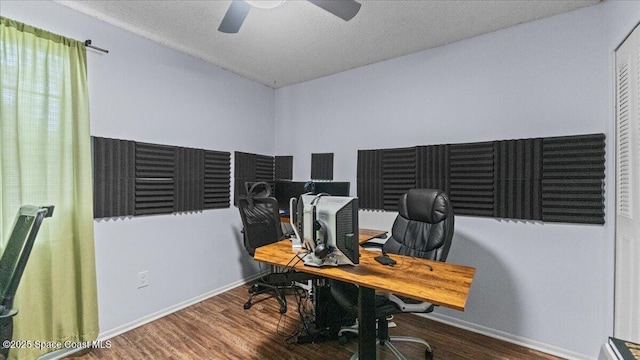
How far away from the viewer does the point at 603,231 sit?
1971 millimetres

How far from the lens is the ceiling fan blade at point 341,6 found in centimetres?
159

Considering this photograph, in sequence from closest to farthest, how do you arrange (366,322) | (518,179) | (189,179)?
1. (366,322)
2. (518,179)
3. (189,179)

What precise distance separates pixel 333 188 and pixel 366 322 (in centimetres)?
153

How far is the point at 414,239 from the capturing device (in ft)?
6.58

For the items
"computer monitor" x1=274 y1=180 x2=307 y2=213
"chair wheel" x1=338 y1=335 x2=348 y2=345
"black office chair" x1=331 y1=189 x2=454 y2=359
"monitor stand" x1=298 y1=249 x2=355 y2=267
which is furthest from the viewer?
"computer monitor" x1=274 y1=180 x2=307 y2=213

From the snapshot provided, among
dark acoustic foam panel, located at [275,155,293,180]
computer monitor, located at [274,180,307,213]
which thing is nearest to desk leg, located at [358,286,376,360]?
computer monitor, located at [274,180,307,213]

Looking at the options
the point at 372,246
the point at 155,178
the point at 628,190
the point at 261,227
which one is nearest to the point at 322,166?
the point at 261,227

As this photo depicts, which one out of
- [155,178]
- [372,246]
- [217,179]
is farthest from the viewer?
[217,179]

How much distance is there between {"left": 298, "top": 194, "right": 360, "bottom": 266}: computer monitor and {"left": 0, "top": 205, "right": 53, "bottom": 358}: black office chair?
1.33 meters

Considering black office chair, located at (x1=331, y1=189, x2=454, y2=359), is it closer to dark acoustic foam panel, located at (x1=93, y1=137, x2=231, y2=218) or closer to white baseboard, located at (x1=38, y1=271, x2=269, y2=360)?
white baseboard, located at (x1=38, y1=271, x2=269, y2=360)

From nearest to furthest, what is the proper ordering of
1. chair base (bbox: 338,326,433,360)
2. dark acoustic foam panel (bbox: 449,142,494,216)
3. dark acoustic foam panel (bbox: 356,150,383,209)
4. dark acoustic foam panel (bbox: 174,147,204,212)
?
1. chair base (bbox: 338,326,433,360)
2. dark acoustic foam panel (bbox: 449,142,494,216)
3. dark acoustic foam panel (bbox: 174,147,204,212)
4. dark acoustic foam panel (bbox: 356,150,383,209)

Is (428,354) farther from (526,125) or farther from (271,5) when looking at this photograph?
(271,5)

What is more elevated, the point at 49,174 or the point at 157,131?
the point at 157,131

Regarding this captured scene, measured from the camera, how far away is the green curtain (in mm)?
1735
